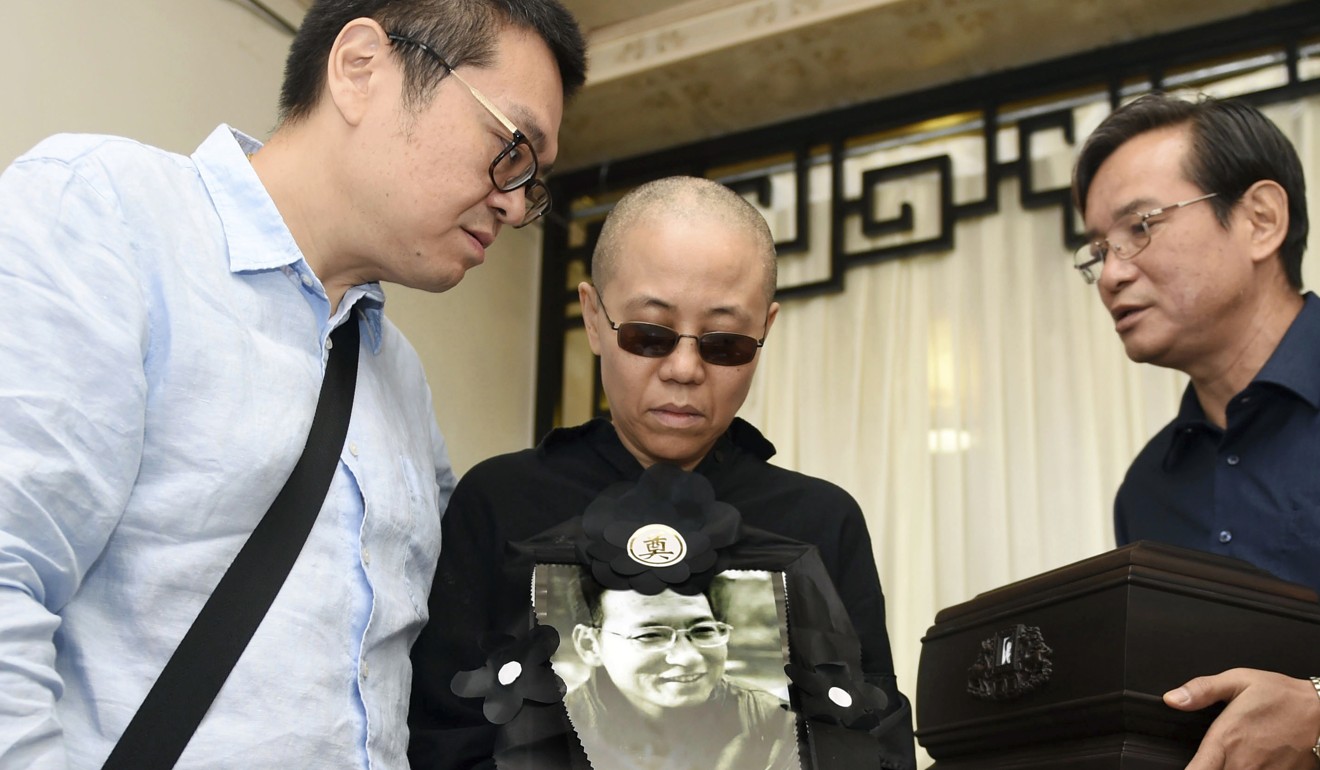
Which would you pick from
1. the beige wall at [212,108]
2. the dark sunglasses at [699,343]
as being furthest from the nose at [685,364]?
the beige wall at [212,108]

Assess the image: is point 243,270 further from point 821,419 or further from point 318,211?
point 821,419

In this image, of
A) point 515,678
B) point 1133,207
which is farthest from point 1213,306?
point 515,678

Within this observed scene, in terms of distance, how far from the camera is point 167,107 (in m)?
3.02

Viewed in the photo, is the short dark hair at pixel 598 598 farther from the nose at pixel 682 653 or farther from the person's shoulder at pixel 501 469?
the person's shoulder at pixel 501 469

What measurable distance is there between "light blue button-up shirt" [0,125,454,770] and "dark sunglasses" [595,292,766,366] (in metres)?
0.35

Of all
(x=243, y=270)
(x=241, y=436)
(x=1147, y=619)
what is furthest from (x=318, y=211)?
(x=1147, y=619)

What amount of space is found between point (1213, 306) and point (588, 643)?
129cm

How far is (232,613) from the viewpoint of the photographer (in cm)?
111

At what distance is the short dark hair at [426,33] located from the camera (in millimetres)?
1388

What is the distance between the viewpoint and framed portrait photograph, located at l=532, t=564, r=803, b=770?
1.19 meters

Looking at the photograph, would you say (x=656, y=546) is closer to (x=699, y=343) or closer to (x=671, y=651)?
(x=671, y=651)

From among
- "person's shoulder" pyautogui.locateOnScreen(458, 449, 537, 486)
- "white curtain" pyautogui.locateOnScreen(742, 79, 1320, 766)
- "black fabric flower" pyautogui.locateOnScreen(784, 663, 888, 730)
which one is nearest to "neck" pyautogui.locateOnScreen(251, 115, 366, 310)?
"person's shoulder" pyautogui.locateOnScreen(458, 449, 537, 486)

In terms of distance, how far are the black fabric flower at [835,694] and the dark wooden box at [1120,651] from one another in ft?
0.93

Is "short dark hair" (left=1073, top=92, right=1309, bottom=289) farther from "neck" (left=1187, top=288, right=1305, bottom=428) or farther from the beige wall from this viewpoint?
the beige wall
